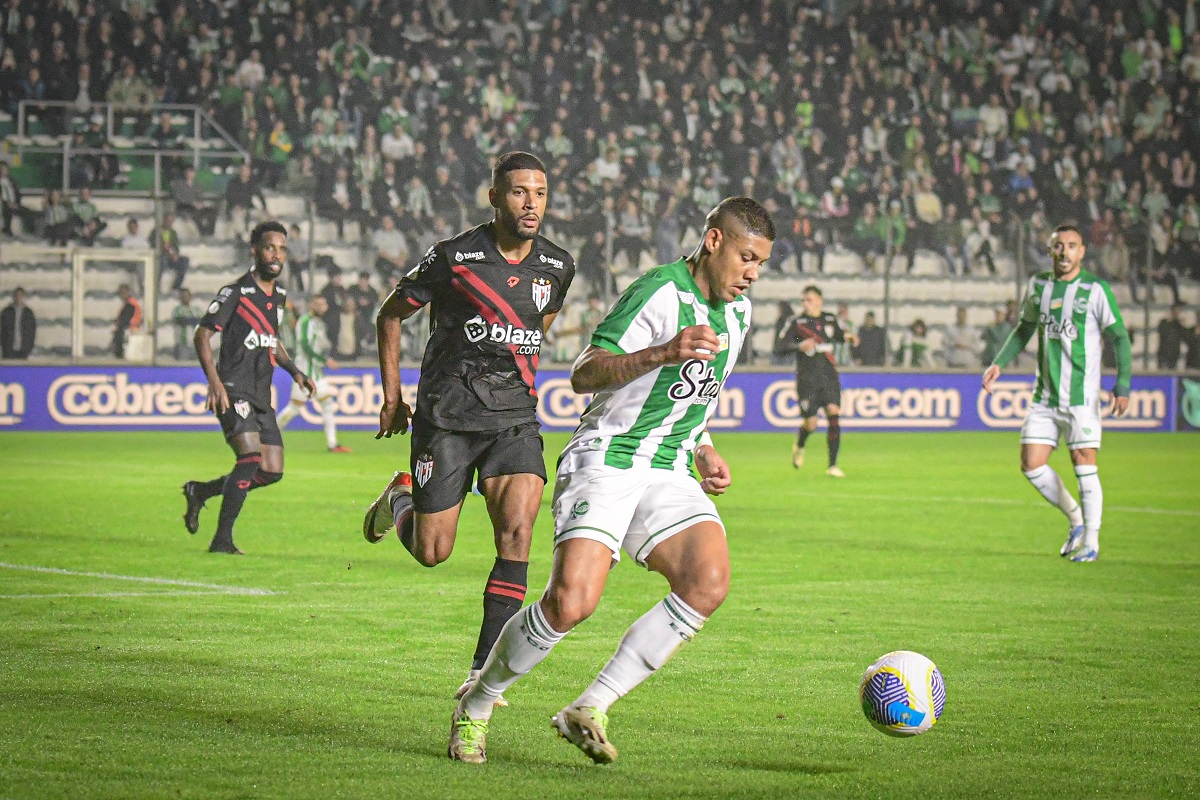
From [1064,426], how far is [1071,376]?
39 cm

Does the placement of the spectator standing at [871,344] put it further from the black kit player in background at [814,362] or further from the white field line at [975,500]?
the white field line at [975,500]

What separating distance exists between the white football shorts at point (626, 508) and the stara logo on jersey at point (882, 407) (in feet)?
70.2

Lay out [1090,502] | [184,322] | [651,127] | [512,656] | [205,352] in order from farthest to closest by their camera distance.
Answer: [651,127]
[184,322]
[1090,502]
[205,352]
[512,656]

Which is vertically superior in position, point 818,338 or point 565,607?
point 818,338

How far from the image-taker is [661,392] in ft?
17.8

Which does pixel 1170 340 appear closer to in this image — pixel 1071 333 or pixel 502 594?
pixel 1071 333

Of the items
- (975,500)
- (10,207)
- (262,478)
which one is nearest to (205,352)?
(262,478)

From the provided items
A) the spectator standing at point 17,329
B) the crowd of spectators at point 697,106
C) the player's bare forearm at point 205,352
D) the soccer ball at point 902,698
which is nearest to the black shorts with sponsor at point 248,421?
the player's bare forearm at point 205,352

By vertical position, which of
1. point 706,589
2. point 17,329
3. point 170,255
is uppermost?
point 170,255

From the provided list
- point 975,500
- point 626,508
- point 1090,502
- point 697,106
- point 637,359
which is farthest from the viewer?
point 697,106

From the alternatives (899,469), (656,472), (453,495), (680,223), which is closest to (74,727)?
(453,495)

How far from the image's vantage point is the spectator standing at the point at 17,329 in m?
23.2

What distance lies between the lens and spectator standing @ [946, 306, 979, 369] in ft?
91.2

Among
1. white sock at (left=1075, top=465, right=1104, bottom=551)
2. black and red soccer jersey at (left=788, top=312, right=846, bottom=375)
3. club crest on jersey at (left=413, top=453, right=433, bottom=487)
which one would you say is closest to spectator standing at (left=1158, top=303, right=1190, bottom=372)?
black and red soccer jersey at (left=788, top=312, right=846, bottom=375)
